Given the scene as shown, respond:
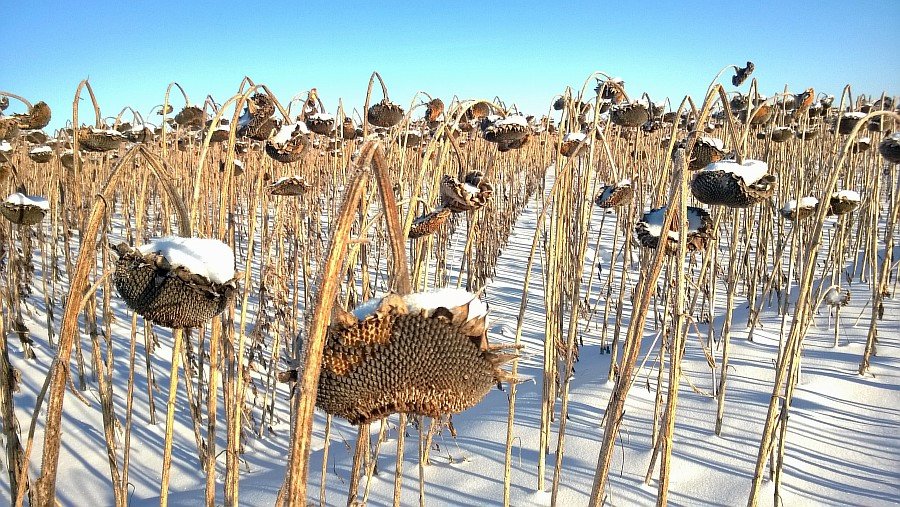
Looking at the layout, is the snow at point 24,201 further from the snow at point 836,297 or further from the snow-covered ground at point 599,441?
the snow at point 836,297

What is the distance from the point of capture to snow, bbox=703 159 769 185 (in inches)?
59.4

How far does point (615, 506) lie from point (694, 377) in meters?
1.20

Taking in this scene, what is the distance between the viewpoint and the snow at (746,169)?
4.95ft

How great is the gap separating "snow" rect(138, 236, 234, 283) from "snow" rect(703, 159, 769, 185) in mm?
1283

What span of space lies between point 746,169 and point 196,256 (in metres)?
1.37

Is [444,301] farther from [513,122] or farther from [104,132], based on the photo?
[104,132]

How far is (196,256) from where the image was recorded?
902 mm

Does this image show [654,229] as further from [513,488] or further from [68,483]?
[68,483]

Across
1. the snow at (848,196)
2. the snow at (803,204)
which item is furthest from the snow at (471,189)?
the snow at (803,204)

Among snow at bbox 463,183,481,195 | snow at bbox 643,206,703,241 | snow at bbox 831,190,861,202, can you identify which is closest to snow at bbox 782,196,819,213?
snow at bbox 831,190,861,202

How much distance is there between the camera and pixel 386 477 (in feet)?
7.27

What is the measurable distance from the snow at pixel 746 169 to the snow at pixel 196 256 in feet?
4.21


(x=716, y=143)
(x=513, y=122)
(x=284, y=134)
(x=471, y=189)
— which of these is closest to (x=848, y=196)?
(x=716, y=143)

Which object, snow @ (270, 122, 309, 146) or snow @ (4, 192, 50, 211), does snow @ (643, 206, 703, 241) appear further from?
snow @ (4, 192, 50, 211)
